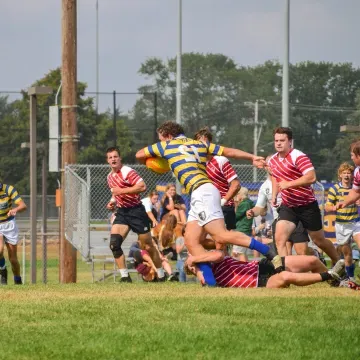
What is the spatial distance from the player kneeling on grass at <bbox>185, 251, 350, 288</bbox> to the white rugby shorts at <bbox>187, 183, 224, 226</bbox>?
1.39ft

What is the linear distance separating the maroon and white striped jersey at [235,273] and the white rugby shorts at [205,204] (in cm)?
57

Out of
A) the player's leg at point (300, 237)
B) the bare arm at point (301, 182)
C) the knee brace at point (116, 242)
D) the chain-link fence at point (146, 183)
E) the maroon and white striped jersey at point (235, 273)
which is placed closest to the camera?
the maroon and white striped jersey at point (235, 273)

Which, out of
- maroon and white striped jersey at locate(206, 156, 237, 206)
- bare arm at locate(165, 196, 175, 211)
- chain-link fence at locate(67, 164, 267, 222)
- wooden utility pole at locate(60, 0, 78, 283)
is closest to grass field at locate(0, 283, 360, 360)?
maroon and white striped jersey at locate(206, 156, 237, 206)

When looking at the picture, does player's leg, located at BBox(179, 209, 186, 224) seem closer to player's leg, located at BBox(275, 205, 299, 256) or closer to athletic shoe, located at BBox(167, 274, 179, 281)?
athletic shoe, located at BBox(167, 274, 179, 281)

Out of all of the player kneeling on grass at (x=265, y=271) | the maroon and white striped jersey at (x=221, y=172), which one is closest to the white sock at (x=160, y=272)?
the maroon and white striped jersey at (x=221, y=172)

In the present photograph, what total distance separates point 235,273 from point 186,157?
150 cm

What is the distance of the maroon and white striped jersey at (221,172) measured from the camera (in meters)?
17.1

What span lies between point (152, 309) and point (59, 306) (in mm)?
956

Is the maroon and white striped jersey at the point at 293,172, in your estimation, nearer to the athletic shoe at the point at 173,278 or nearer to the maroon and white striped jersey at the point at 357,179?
the maroon and white striped jersey at the point at 357,179

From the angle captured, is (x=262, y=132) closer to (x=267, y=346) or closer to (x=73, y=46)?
(x=73, y=46)

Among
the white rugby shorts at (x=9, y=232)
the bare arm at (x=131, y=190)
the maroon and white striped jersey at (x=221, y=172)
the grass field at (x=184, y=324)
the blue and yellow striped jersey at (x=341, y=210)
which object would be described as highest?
the maroon and white striped jersey at (x=221, y=172)

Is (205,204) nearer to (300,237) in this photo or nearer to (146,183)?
(300,237)

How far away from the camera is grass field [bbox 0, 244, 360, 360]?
852 cm

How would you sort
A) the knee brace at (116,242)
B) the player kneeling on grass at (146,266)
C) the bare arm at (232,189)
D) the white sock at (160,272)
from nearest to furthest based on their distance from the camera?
the bare arm at (232,189)
the knee brace at (116,242)
the white sock at (160,272)
the player kneeling on grass at (146,266)
